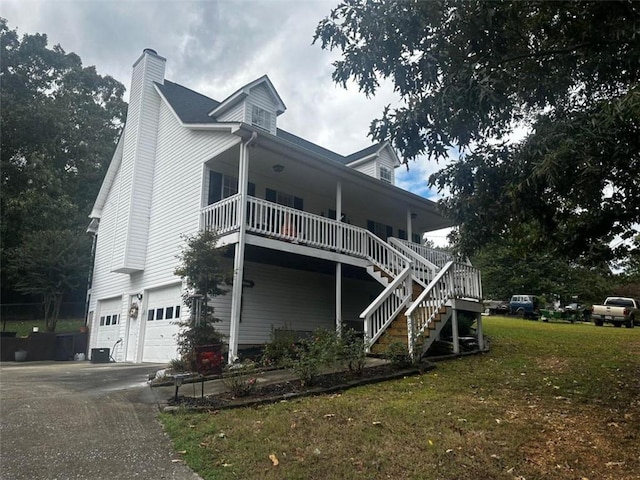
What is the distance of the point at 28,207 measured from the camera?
24203 mm

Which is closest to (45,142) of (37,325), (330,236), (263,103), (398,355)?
(37,325)

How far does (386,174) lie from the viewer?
2030cm

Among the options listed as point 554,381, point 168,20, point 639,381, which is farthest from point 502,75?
point 168,20

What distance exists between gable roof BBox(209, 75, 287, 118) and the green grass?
1599 cm

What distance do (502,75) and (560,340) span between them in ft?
37.4

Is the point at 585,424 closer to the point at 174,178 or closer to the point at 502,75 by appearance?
the point at 502,75

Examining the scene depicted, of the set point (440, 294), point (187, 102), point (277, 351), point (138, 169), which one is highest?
point (187, 102)

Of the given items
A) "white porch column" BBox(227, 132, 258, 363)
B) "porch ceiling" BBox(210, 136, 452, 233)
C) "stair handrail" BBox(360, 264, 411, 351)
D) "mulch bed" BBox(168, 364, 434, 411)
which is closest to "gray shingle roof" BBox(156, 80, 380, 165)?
"porch ceiling" BBox(210, 136, 452, 233)

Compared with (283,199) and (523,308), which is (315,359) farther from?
(523,308)

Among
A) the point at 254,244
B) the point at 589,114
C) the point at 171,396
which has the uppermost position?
the point at 589,114

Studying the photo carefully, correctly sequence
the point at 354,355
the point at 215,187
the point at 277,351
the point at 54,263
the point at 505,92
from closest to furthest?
the point at 505,92, the point at 354,355, the point at 277,351, the point at 215,187, the point at 54,263

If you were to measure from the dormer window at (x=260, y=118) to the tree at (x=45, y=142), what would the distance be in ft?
35.8

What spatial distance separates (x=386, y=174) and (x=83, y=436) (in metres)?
17.1

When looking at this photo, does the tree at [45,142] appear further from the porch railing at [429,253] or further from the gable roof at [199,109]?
the porch railing at [429,253]
